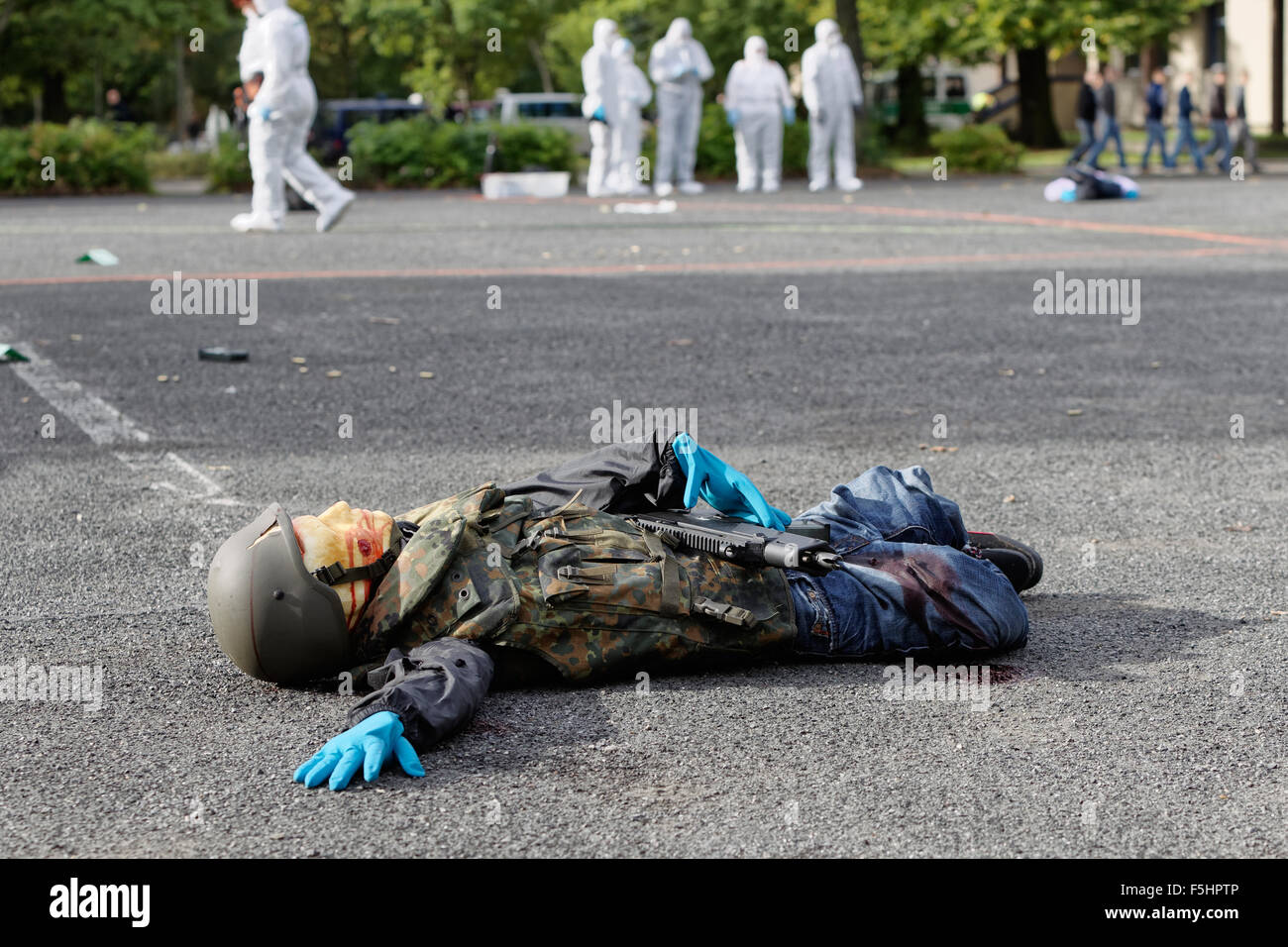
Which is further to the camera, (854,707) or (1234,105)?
(1234,105)

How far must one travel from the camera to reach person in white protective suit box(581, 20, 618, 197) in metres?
23.2

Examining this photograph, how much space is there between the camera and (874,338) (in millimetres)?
9711

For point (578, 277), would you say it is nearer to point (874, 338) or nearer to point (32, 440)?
point (874, 338)

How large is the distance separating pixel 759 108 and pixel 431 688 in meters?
22.3

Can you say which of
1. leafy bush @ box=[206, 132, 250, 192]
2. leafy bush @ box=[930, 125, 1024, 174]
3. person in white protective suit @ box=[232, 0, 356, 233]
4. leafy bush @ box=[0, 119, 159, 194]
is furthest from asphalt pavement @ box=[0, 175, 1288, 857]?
leafy bush @ box=[930, 125, 1024, 174]

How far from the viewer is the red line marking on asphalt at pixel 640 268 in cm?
1295

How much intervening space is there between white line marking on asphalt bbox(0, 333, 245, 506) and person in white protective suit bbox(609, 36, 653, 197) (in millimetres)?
15307

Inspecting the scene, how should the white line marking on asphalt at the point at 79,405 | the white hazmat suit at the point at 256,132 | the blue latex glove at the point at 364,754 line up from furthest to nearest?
1. the white hazmat suit at the point at 256,132
2. the white line marking on asphalt at the point at 79,405
3. the blue latex glove at the point at 364,754

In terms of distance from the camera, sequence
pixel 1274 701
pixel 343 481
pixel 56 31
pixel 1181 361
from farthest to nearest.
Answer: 1. pixel 56 31
2. pixel 1181 361
3. pixel 343 481
4. pixel 1274 701

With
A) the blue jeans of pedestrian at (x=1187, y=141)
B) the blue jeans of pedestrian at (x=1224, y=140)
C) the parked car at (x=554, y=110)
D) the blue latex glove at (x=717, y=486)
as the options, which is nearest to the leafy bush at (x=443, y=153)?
the blue jeans of pedestrian at (x=1187, y=141)

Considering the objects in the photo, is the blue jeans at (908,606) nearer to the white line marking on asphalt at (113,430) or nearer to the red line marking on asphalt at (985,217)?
the white line marking on asphalt at (113,430)

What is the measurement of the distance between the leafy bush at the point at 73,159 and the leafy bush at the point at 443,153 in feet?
11.3

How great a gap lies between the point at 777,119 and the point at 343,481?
19745mm
